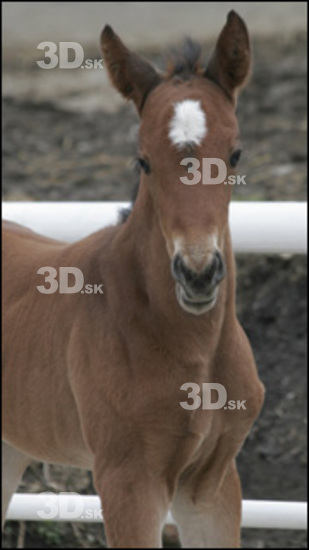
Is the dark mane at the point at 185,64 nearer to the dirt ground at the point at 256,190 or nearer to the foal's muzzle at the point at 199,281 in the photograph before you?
the dirt ground at the point at 256,190

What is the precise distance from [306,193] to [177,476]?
3.62 metres

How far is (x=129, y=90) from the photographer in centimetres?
354

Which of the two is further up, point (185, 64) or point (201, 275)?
point (185, 64)

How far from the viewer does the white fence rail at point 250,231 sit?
4.56m

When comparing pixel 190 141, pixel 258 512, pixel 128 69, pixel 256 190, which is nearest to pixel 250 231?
pixel 258 512

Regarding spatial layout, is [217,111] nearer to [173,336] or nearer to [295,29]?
[173,336]

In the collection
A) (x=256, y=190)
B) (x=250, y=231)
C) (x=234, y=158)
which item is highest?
(x=256, y=190)

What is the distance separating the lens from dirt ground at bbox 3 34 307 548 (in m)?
5.56

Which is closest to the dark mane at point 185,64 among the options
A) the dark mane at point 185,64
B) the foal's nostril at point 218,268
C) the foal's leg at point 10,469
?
the dark mane at point 185,64

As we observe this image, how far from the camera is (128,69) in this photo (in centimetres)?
351

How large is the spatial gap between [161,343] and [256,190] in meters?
3.57

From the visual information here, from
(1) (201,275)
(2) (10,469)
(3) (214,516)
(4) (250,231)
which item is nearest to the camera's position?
(1) (201,275)

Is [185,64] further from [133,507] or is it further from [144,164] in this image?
[133,507]

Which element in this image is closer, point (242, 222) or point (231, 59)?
point (231, 59)
